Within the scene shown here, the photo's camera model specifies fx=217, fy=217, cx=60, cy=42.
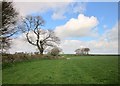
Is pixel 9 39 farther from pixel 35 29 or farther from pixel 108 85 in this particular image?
pixel 35 29

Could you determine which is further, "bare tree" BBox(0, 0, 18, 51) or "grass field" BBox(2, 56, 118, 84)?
"bare tree" BBox(0, 0, 18, 51)

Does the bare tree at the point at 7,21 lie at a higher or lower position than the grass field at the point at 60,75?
higher

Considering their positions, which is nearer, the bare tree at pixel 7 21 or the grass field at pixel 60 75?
the grass field at pixel 60 75

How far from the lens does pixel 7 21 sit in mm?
34469

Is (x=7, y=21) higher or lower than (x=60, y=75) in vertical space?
higher

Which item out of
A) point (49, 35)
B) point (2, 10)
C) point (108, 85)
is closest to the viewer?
point (108, 85)

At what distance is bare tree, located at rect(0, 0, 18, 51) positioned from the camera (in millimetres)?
33344

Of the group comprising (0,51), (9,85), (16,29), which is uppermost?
(16,29)

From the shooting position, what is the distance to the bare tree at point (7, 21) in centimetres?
3334

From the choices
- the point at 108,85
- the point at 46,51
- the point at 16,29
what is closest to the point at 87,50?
the point at 46,51

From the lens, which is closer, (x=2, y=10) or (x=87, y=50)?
(x=2, y=10)

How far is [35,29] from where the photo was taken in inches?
2721

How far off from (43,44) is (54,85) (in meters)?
57.9

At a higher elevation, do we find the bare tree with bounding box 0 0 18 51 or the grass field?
the bare tree with bounding box 0 0 18 51
